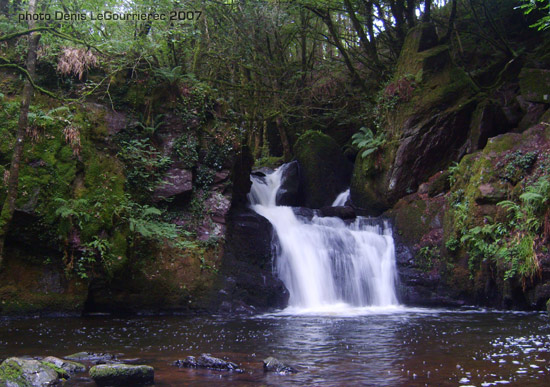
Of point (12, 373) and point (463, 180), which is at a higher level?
point (463, 180)

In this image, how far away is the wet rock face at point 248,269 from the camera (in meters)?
10.8

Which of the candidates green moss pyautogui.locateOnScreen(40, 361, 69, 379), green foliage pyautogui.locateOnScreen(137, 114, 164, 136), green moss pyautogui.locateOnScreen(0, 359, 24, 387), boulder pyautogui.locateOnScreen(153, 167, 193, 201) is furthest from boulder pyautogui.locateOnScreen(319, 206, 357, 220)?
green moss pyautogui.locateOnScreen(0, 359, 24, 387)

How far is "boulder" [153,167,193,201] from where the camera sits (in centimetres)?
1152

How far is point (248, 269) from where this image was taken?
37.8 feet

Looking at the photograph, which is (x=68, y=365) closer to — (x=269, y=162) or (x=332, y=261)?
(x=332, y=261)

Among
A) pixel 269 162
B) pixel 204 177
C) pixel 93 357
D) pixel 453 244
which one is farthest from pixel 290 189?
pixel 93 357

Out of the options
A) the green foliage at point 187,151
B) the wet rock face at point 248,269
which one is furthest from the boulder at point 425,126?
the green foliage at point 187,151

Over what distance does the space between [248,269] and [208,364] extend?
20.4ft

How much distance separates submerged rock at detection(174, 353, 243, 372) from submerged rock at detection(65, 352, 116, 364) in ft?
2.74

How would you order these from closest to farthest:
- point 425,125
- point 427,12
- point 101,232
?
1. point 101,232
2. point 425,125
3. point 427,12

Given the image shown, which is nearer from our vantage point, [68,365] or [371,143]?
[68,365]

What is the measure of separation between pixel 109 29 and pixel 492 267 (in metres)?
12.1

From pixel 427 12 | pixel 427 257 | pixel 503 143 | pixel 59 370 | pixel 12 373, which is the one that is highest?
pixel 427 12

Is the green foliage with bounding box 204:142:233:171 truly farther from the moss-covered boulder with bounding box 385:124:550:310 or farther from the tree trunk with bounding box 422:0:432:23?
the tree trunk with bounding box 422:0:432:23
